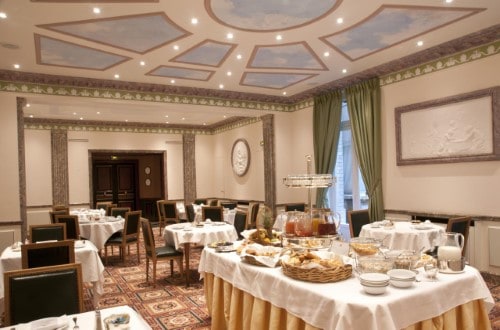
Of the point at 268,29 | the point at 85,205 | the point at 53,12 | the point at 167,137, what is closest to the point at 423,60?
the point at 268,29

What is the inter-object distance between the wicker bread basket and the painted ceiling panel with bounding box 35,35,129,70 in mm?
4354

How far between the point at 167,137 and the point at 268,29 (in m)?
7.69

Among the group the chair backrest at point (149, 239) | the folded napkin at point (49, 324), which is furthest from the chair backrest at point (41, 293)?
the chair backrest at point (149, 239)

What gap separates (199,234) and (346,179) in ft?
12.0

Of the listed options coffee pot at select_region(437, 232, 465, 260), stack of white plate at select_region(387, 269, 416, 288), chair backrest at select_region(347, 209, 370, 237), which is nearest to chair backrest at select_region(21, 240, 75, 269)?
stack of white plate at select_region(387, 269, 416, 288)

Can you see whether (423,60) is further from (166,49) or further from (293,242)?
(293,242)

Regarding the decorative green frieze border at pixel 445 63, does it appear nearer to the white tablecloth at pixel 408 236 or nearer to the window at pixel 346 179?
the window at pixel 346 179

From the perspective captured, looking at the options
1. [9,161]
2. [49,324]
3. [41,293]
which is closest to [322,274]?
[49,324]

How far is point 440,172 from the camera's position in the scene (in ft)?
17.9

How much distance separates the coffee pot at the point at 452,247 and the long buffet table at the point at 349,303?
0.36 ft

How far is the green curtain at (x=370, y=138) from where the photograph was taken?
6320 mm

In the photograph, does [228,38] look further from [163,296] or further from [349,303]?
[349,303]

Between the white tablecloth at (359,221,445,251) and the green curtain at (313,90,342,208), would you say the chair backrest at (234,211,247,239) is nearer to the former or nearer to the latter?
the white tablecloth at (359,221,445,251)

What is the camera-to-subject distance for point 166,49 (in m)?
5.14
